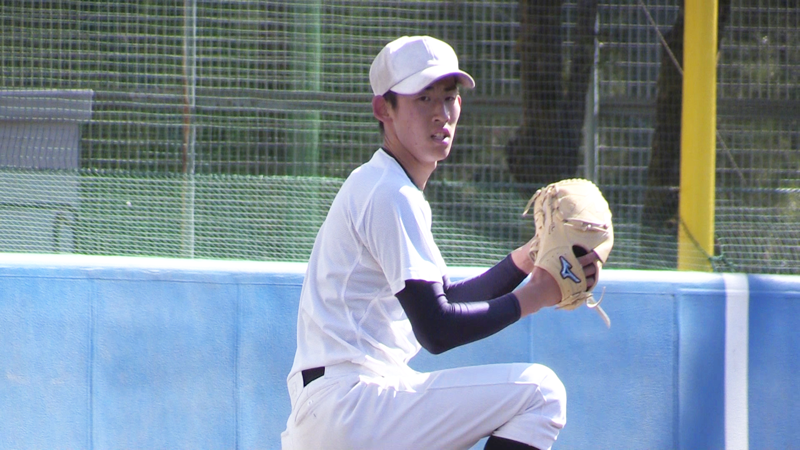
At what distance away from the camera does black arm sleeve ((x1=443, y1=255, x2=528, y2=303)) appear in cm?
282

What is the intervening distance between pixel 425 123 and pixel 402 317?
0.52 m

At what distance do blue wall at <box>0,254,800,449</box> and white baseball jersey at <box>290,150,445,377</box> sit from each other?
1.84m

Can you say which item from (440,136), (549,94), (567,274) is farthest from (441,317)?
(549,94)

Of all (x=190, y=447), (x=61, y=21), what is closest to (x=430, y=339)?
(x=190, y=447)

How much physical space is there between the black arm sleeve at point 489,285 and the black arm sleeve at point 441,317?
436 millimetres

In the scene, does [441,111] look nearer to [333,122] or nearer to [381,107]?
[381,107]

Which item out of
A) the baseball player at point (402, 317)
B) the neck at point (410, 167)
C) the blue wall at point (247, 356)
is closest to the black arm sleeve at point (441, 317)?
the baseball player at point (402, 317)

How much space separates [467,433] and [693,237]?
122 inches

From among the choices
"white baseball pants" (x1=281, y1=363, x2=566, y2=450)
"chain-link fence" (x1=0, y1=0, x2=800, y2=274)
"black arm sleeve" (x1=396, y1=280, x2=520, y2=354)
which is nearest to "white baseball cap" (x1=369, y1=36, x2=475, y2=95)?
"black arm sleeve" (x1=396, y1=280, x2=520, y2=354)

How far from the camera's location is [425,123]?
8.45 feet

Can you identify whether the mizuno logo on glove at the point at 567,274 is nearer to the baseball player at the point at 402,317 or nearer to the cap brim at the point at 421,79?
the baseball player at the point at 402,317

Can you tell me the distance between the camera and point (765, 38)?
18.6 ft

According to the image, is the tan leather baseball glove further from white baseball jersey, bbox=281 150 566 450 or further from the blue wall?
the blue wall

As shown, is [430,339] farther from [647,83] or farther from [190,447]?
[647,83]
